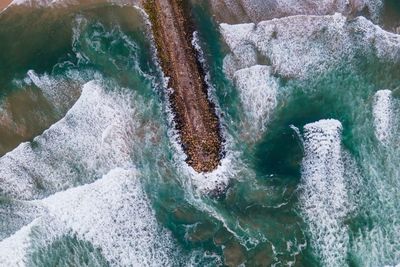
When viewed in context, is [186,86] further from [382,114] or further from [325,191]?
[382,114]

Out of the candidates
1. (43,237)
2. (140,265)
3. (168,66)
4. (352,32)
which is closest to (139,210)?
(140,265)

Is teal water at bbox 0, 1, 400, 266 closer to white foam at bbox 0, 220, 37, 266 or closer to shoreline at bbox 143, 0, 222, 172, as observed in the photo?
white foam at bbox 0, 220, 37, 266

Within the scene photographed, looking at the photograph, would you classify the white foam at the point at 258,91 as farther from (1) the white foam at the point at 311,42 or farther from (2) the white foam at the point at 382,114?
(2) the white foam at the point at 382,114

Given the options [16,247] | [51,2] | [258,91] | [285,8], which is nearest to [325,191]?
[258,91]

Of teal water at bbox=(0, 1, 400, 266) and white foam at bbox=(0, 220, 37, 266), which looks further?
teal water at bbox=(0, 1, 400, 266)

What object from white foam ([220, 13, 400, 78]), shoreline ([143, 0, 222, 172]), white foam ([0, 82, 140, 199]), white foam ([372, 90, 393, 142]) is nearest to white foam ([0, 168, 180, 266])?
white foam ([0, 82, 140, 199])

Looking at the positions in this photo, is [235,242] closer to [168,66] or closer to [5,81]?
[168,66]
